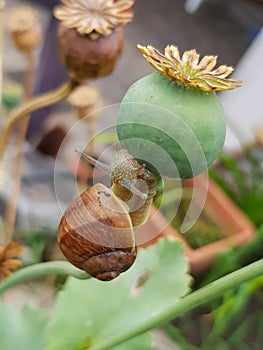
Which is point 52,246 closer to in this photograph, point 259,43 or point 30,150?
point 30,150

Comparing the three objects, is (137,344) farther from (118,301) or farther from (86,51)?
(86,51)

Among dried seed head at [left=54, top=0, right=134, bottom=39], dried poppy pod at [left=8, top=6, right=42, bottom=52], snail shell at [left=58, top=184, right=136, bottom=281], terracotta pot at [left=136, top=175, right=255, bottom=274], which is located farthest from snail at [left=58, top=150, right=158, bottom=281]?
terracotta pot at [left=136, top=175, right=255, bottom=274]

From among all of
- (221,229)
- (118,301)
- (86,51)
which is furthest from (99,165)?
(221,229)

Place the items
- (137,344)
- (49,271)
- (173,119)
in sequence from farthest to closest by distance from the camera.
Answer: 1. (137,344)
2. (49,271)
3. (173,119)

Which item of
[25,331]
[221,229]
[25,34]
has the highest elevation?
[25,34]

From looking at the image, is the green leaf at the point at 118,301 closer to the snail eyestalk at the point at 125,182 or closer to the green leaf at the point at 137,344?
the green leaf at the point at 137,344

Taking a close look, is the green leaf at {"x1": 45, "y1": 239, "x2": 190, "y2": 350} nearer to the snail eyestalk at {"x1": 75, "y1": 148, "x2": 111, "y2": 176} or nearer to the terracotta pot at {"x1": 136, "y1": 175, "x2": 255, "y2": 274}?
the snail eyestalk at {"x1": 75, "y1": 148, "x2": 111, "y2": 176}

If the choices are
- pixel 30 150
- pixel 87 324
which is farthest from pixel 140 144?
pixel 30 150

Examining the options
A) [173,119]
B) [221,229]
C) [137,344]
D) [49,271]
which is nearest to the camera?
[173,119]
